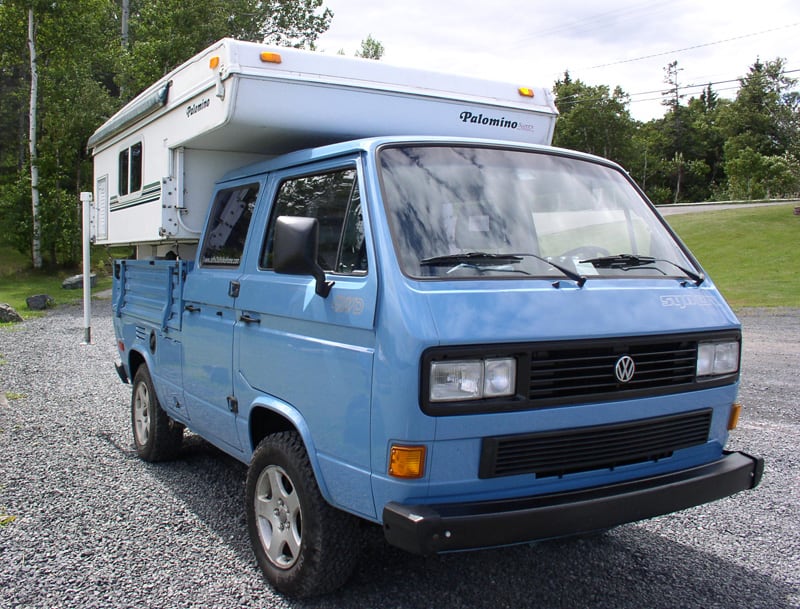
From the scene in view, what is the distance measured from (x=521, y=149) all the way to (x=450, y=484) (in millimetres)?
1918

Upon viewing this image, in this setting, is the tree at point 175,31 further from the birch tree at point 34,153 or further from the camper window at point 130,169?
the camper window at point 130,169

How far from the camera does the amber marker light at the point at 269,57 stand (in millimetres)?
4414

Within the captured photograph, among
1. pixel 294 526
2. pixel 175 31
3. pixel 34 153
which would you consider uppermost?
pixel 175 31

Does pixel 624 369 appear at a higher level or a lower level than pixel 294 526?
higher

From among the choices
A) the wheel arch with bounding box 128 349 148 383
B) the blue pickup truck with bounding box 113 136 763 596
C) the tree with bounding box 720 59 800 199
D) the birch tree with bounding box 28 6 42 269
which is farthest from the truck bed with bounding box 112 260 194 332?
the tree with bounding box 720 59 800 199

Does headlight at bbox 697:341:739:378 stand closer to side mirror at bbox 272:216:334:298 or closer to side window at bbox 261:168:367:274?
side window at bbox 261:168:367:274

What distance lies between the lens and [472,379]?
2904mm

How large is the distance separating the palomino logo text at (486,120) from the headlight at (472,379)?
8.55ft

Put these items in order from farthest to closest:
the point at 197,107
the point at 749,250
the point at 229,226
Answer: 1. the point at 749,250
2. the point at 197,107
3. the point at 229,226

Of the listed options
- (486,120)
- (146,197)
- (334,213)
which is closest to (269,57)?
(334,213)

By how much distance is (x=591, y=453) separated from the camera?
3180 millimetres

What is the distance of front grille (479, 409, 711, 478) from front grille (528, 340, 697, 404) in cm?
16

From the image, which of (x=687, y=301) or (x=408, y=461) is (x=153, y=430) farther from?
(x=687, y=301)

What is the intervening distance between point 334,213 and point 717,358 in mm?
2013
